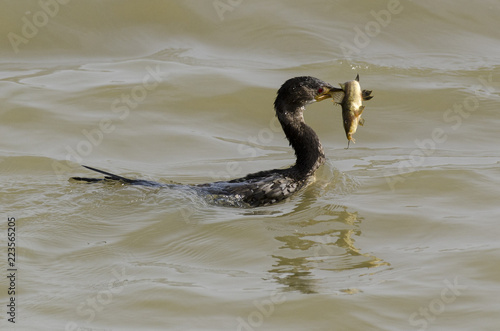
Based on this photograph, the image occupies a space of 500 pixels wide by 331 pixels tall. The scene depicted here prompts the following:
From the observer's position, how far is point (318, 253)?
Answer: 6844 millimetres

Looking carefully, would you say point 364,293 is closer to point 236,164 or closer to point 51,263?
point 51,263

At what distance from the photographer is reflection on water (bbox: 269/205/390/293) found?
20.8 ft

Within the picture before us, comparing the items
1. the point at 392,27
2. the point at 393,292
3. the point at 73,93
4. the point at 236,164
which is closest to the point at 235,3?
the point at 392,27

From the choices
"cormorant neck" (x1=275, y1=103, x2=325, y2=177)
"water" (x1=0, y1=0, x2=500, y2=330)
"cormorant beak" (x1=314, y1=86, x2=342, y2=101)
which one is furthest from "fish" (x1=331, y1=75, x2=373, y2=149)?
"water" (x1=0, y1=0, x2=500, y2=330)

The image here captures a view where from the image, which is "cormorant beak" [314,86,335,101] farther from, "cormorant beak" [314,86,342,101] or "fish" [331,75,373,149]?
"fish" [331,75,373,149]

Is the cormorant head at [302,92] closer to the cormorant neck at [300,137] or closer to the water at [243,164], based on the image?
the cormorant neck at [300,137]

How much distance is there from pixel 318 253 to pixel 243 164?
288cm

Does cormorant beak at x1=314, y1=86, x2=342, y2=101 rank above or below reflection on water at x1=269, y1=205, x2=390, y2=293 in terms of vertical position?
above

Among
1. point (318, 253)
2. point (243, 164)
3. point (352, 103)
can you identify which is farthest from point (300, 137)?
point (318, 253)

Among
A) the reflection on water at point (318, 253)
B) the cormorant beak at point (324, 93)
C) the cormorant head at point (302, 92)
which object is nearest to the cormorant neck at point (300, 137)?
the cormorant head at point (302, 92)

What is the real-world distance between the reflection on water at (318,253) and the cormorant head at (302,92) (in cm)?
129

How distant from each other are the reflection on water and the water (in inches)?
0.9

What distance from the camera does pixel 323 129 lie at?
414 inches

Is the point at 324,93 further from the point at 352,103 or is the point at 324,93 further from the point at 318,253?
the point at 318,253
